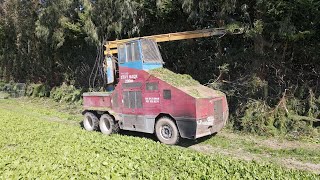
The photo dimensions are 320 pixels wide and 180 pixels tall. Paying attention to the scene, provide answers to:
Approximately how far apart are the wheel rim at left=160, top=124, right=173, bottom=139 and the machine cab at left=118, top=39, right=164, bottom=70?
197cm

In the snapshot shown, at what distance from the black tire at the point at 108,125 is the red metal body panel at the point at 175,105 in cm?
37

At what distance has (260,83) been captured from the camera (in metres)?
11.2

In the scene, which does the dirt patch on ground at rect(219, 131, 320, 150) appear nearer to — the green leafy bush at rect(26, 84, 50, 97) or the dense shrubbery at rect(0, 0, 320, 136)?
the dense shrubbery at rect(0, 0, 320, 136)

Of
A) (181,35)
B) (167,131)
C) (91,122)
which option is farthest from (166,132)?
(181,35)

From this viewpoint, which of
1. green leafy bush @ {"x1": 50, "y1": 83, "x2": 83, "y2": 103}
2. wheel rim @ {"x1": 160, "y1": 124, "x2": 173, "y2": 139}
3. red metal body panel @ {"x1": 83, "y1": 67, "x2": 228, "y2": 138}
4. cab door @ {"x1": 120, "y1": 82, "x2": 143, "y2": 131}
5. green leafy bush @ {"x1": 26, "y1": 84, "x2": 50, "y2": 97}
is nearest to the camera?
red metal body panel @ {"x1": 83, "y1": 67, "x2": 228, "y2": 138}

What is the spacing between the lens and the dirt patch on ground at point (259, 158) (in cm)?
716

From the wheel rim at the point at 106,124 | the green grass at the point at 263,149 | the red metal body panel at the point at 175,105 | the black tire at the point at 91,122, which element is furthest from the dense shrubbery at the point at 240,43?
the black tire at the point at 91,122

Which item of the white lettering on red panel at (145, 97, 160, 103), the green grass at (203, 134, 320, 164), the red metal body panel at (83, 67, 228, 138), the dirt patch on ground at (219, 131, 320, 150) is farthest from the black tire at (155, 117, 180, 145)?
the dirt patch on ground at (219, 131, 320, 150)

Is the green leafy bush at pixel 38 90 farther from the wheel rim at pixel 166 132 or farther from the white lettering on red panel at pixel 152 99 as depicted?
the wheel rim at pixel 166 132

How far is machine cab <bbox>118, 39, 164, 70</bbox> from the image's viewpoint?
988 centimetres

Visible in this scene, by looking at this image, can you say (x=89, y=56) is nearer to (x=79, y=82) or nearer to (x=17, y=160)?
(x=79, y=82)

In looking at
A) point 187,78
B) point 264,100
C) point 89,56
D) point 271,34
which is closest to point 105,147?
point 187,78

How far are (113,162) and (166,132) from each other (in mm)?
2936

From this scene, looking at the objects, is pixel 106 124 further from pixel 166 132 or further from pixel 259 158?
pixel 259 158
